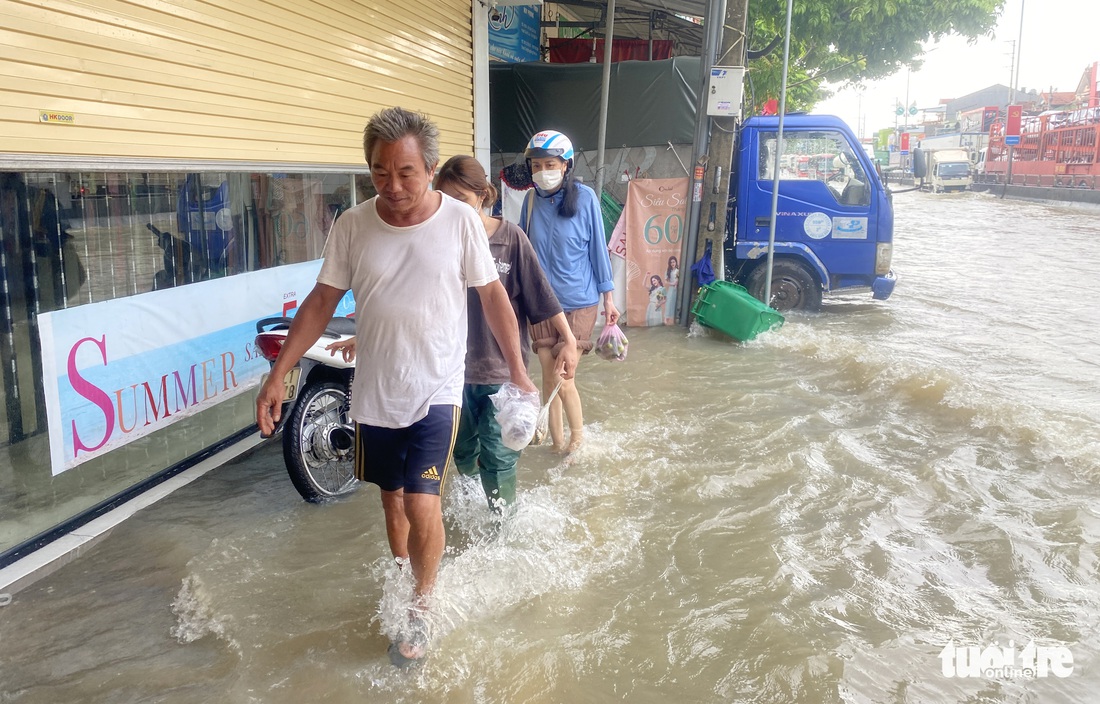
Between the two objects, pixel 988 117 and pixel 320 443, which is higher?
pixel 988 117

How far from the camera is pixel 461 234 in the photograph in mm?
2902

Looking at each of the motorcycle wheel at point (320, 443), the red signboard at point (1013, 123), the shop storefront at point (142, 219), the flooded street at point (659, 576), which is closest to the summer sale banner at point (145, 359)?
the shop storefront at point (142, 219)

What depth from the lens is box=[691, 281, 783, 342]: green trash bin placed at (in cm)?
839

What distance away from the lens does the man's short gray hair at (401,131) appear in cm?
272

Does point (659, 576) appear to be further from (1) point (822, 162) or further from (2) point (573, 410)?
(1) point (822, 162)

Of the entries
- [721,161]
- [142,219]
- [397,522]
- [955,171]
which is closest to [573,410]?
[397,522]

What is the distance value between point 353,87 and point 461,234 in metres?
3.97

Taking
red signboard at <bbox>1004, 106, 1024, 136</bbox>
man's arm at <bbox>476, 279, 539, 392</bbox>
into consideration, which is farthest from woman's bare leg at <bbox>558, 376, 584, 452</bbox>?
red signboard at <bbox>1004, 106, 1024, 136</bbox>

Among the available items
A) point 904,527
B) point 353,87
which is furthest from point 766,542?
point 353,87

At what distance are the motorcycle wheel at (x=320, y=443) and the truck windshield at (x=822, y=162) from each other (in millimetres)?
6665

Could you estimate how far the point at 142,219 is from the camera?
437cm

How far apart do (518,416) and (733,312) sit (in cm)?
560

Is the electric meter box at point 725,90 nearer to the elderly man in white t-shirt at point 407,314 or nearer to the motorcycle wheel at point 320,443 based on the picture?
the motorcycle wheel at point 320,443

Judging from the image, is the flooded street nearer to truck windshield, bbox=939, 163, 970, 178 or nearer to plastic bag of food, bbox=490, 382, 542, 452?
plastic bag of food, bbox=490, 382, 542, 452
